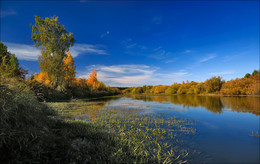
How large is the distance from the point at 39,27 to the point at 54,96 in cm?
1307

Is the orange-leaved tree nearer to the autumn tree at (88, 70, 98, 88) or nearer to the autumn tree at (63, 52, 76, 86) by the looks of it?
the autumn tree at (88, 70, 98, 88)

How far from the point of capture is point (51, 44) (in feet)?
76.1

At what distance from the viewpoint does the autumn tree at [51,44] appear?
2273 centimetres

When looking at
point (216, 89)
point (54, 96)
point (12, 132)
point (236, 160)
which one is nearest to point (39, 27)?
point (54, 96)

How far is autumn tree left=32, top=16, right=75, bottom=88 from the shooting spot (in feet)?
74.6

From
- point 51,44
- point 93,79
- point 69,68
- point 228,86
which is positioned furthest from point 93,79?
point 228,86

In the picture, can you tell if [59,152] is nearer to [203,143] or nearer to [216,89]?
[203,143]

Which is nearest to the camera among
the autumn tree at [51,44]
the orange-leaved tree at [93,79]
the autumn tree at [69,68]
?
the autumn tree at [51,44]

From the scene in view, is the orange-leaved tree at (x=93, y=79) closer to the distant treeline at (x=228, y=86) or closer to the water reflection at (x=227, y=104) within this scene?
the water reflection at (x=227, y=104)

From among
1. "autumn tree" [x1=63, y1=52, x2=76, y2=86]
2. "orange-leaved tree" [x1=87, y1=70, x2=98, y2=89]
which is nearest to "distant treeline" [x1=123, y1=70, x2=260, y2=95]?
"orange-leaved tree" [x1=87, y1=70, x2=98, y2=89]

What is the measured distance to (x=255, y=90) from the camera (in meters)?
36.8

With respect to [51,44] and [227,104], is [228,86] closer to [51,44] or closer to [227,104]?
[227,104]

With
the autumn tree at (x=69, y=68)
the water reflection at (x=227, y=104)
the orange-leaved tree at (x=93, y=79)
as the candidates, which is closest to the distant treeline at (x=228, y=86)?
the water reflection at (x=227, y=104)

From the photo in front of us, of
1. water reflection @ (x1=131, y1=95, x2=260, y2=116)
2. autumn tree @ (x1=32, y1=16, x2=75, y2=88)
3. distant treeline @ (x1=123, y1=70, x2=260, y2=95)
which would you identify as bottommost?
water reflection @ (x1=131, y1=95, x2=260, y2=116)
